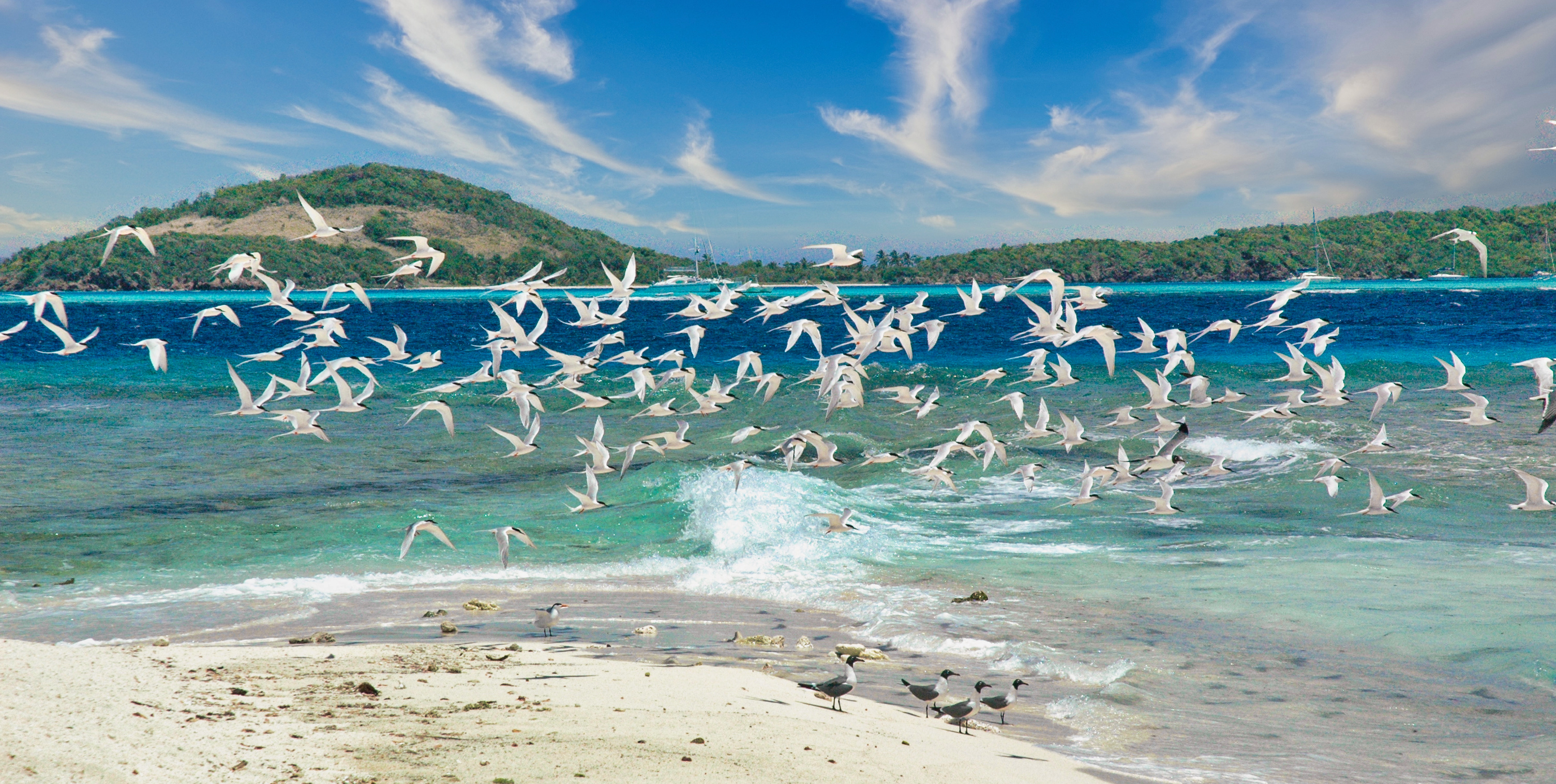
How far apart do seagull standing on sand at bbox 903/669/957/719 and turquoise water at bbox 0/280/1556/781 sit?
115cm

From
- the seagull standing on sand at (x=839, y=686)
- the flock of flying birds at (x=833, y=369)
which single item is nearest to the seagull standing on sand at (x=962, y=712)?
the seagull standing on sand at (x=839, y=686)

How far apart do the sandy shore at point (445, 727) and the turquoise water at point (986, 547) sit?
6.19ft

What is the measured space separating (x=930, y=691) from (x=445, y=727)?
4.01 meters

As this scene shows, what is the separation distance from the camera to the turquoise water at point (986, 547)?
8789 mm

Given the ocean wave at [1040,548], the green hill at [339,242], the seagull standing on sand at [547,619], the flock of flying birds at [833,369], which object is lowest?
the ocean wave at [1040,548]

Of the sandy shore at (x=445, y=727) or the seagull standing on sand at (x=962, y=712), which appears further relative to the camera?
the seagull standing on sand at (x=962, y=712)

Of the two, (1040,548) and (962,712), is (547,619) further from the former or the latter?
(1040,548)

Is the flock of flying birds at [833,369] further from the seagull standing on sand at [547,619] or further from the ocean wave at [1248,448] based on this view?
the seagull standing on sand at [547,619]

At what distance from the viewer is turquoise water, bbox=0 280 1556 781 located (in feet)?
28.8

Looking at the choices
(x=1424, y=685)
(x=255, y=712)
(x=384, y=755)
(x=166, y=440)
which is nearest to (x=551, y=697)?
(x=384, y=755)

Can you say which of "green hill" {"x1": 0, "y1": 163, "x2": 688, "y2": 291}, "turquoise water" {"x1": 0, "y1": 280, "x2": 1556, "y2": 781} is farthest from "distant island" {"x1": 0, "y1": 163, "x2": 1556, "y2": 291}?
"turquoise water" {"x1": 0, "y1": 280, "x2": 1556, "y2": 781}

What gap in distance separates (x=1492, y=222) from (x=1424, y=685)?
137753 millimetres

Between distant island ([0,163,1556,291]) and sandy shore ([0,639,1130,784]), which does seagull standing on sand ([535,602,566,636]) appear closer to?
sandy shore ([0,639,1130,784])

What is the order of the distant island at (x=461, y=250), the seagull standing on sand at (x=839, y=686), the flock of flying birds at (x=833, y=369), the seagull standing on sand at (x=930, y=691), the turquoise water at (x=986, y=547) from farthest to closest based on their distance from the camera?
the distant island at (x=461, y=250) → the flock of flying birds at (x=833, y=369) → the turquoise water at (x=986, y=547) → the seagull standing on sand at (x=930, y=691) → the seagull standing on sand at (x=839, y=686)
